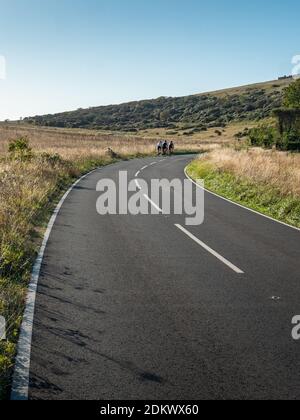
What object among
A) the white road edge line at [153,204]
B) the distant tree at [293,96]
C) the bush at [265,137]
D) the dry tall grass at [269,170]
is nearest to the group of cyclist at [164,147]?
the bush at [265,137]

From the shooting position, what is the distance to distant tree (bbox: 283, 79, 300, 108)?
42.5 meters

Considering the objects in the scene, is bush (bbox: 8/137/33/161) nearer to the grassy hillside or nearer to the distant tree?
the distant tree

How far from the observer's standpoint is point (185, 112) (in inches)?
4702

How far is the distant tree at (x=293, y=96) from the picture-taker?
4253cm

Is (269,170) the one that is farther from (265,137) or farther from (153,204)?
(265,137)

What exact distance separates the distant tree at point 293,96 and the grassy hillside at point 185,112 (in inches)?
1586

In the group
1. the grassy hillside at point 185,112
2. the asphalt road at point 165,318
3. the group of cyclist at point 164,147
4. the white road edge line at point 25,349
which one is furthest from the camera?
the grassy hillside at point 185,112

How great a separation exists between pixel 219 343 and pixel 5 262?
152 inches

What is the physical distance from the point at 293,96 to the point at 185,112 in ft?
257

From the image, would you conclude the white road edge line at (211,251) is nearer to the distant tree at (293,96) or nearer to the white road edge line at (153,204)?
the white road edge line at (153,204)

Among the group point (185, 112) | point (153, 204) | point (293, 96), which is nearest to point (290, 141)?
point (293, 96)

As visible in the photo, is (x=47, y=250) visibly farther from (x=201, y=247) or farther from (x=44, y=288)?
(x=201, y=247)

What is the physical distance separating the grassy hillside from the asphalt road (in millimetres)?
76989
